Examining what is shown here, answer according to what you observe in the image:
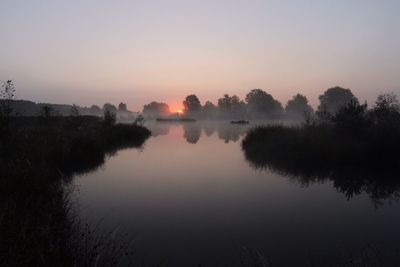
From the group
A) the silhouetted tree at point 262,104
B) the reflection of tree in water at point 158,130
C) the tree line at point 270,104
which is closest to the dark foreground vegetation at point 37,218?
the reflection of tree in water at point 158,130

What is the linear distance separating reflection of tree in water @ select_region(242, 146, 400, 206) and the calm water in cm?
46

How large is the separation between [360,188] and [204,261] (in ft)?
33.3

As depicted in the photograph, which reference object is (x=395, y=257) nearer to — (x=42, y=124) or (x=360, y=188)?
(x=360, y=188)

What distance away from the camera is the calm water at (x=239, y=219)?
26.4 feet

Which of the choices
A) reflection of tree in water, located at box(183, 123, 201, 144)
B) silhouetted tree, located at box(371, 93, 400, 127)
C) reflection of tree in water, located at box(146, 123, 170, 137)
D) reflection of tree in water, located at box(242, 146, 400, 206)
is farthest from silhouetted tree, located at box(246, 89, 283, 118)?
reflection of tree in water, located at box(242, 146, 400, 206)

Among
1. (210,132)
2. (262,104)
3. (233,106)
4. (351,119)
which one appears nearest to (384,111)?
(351,119)

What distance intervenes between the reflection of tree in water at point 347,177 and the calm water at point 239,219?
46 centimetres

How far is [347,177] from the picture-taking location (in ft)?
55.1

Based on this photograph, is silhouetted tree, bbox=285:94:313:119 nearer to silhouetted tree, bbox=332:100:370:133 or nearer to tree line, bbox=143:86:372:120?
tree line, bbox=143:86:372:120

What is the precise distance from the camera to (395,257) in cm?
771

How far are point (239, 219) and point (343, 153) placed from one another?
497 inches

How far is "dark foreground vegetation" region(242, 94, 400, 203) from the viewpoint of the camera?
1599cm

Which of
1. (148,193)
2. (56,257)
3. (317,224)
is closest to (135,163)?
(148,193)

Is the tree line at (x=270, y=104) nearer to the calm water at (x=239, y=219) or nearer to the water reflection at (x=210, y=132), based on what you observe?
the water reflection at (x=210, y=132)
